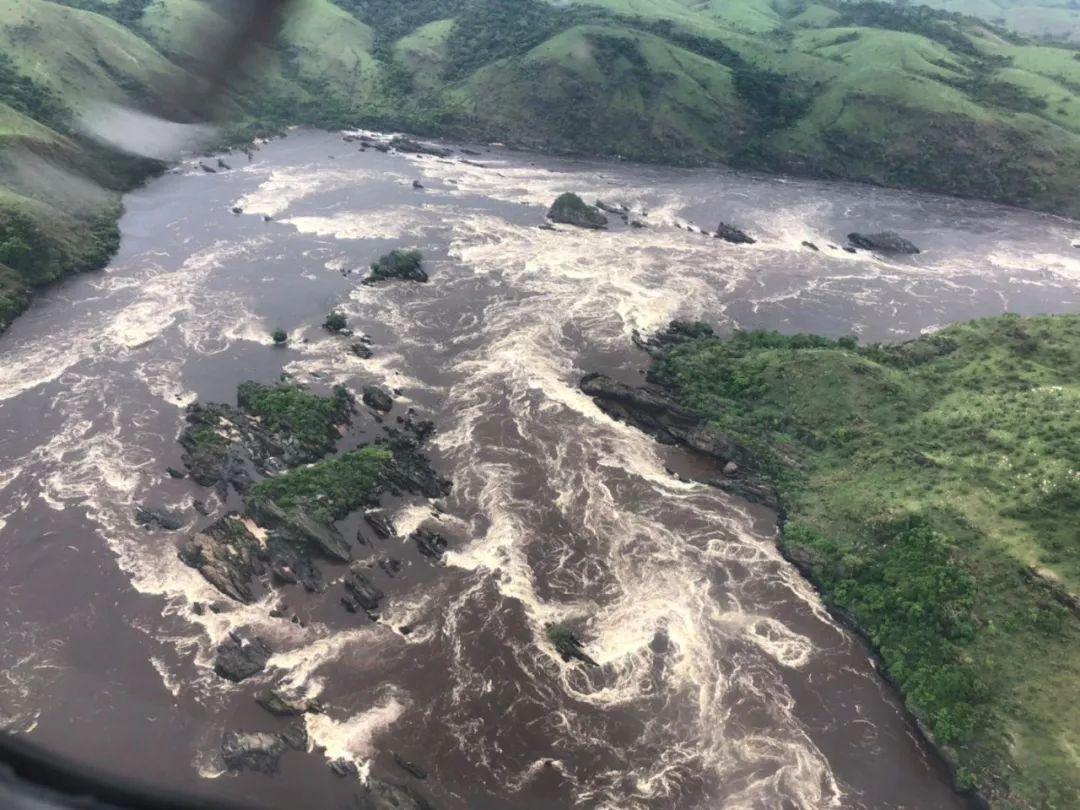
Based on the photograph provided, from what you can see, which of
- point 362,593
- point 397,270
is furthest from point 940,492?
point 397,270

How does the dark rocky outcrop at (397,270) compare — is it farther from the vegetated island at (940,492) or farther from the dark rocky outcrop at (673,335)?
the vegetated island at (940,492)

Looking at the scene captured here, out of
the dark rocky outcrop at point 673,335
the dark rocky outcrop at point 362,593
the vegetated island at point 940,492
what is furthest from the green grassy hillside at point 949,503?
the dark rocky outcrop at point 362,593

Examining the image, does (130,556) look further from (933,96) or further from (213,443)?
(933,96)

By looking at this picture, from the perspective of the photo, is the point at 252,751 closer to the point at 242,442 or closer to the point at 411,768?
the point at 411,768

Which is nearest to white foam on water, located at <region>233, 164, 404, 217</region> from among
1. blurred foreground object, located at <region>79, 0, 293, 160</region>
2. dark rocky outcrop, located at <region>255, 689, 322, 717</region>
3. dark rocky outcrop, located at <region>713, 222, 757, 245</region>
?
dark rocky outcrop, located at <region>713, 222, 757, 245</region>

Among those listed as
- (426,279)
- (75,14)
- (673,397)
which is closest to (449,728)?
(673,397)

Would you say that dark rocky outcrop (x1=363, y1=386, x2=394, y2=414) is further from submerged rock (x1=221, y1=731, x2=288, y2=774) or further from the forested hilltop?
the forested hilltop
